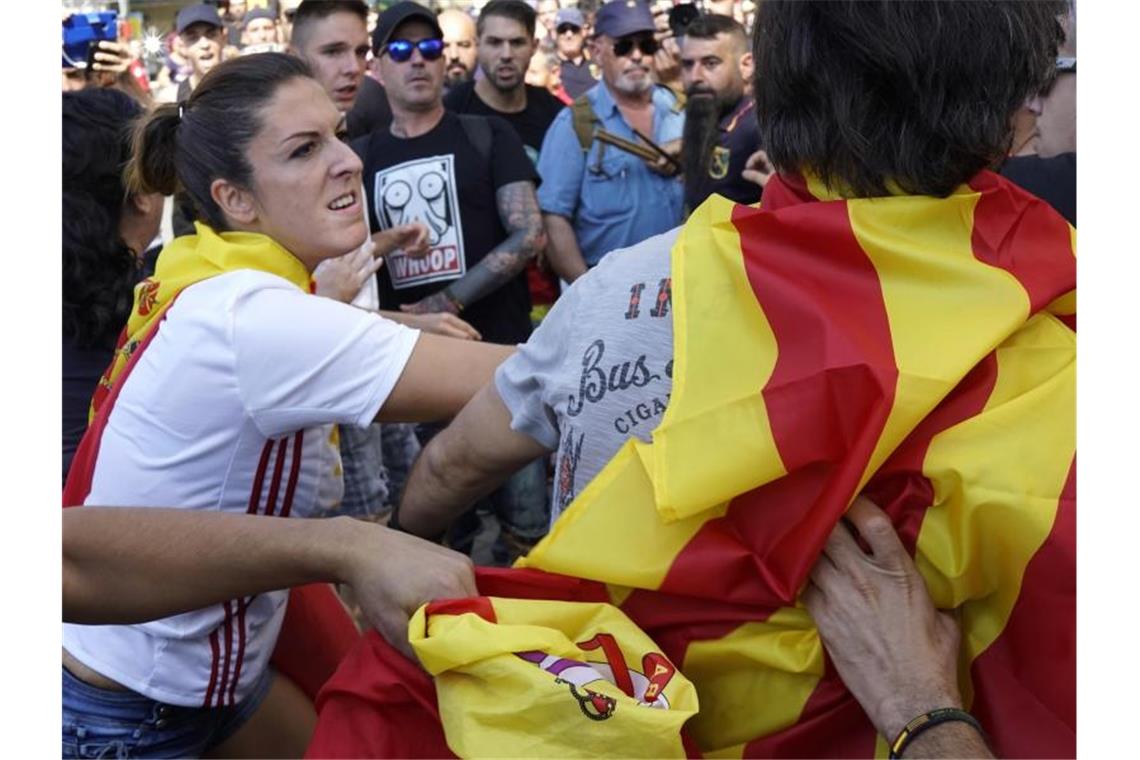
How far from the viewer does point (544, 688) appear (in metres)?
1.50

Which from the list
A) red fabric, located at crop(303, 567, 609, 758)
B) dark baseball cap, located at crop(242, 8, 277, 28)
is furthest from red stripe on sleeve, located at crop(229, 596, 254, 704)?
dark baseball cap, located at crop(242, 8, 277, 28)

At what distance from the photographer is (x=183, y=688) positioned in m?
2.33

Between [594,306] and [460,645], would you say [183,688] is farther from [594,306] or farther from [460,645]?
[594,306]

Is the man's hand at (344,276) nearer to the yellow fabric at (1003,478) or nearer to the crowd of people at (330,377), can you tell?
the crowd of people at (330,377)

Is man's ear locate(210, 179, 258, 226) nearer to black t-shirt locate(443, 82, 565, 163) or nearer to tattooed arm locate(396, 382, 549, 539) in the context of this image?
tattooed arm locate(396, 382, 549, 539)

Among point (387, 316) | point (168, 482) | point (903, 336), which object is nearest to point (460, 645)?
point (903, 336)

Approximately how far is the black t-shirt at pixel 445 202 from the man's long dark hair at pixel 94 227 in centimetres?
172

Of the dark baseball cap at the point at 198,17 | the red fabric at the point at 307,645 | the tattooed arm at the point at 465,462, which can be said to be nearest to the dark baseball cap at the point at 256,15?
the dark baseball cap at the point at 198,17

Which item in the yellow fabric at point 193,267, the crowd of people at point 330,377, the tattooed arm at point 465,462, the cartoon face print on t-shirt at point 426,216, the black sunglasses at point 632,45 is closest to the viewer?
the crowd of people at point 330,377

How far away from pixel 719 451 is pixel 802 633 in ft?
0.88

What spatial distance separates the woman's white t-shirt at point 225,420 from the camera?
87.0 inches

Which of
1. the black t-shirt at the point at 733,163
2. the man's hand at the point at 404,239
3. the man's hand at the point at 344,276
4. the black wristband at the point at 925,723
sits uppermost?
the black t-shirt at the point at 733,163

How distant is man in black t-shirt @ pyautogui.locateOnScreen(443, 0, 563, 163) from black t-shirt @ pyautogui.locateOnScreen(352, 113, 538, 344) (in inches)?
37.8

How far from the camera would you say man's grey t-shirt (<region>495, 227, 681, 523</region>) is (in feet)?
5.36
